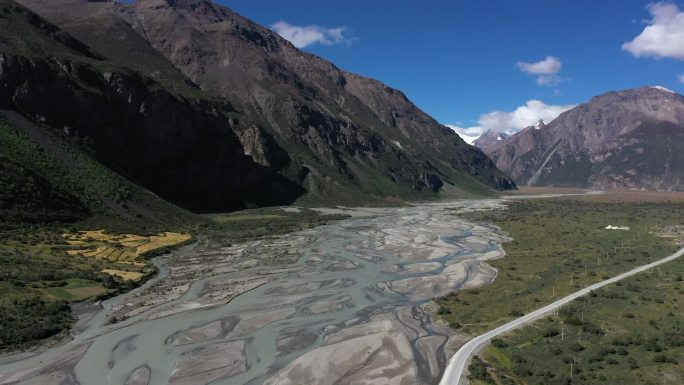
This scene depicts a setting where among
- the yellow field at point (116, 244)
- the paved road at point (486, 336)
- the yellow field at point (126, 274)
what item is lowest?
the paved road at point (486, 336)

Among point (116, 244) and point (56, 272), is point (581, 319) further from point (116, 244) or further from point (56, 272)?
point (116, 244)

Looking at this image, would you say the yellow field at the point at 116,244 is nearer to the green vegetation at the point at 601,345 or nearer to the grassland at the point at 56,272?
the grassland at the point at 56,272

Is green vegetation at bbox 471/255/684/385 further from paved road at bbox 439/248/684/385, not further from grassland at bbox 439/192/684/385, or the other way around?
paved road at bbox 439/248/684/385


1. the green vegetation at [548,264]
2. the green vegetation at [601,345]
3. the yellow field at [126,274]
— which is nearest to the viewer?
the green vegetation at [601,345]

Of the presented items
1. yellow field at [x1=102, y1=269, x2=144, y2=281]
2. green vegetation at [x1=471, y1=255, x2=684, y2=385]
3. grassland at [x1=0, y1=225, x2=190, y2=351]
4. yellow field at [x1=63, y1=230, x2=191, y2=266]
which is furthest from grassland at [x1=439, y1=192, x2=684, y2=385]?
yellow field at [x1=63, y1=230, x2=191, y2=266]

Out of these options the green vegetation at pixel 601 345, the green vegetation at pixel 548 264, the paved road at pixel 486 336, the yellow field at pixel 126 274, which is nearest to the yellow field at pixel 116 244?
the yellow field at pixel 126 274

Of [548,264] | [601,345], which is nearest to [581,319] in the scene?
[601,345]
